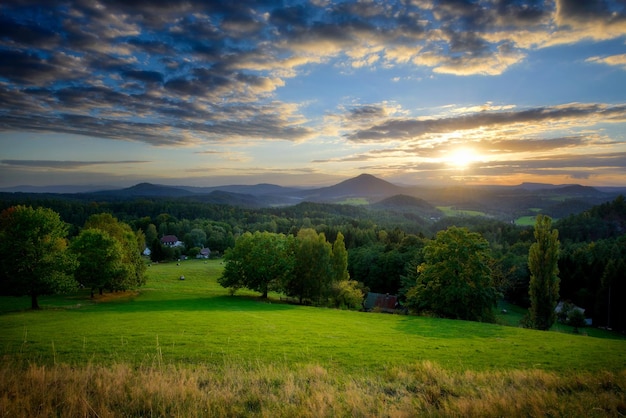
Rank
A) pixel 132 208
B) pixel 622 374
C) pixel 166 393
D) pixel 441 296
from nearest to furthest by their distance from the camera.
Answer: pixel 166 393, pixel 622 374, pixel 441 296, pixel 132 208

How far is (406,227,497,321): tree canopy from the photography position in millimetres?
30984

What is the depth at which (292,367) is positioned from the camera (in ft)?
37.7

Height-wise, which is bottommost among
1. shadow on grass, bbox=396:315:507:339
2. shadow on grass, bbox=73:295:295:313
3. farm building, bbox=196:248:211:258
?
farm building, bbox=196:248:211:258

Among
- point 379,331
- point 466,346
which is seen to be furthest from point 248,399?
point 379,331

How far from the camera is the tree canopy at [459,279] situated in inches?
1220

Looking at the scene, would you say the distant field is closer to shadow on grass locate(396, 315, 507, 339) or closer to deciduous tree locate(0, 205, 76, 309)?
shadow on grass locate(396, 315, 507, 339)

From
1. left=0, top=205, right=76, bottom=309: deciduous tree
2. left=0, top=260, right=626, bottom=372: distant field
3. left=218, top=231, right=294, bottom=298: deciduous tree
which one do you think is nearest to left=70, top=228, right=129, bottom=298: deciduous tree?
left=0, top=205, right=76, bottom=309: deciduous tree

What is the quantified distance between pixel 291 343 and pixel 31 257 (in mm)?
26818

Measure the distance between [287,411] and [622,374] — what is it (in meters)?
11.2

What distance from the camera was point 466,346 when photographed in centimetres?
1731

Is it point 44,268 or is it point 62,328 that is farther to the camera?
point 44,268

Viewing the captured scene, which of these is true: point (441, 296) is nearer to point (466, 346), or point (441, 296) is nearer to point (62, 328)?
point (466, 346)

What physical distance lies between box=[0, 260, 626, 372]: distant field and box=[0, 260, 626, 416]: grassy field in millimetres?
86

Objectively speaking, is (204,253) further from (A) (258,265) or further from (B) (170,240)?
(A) (258,265)
